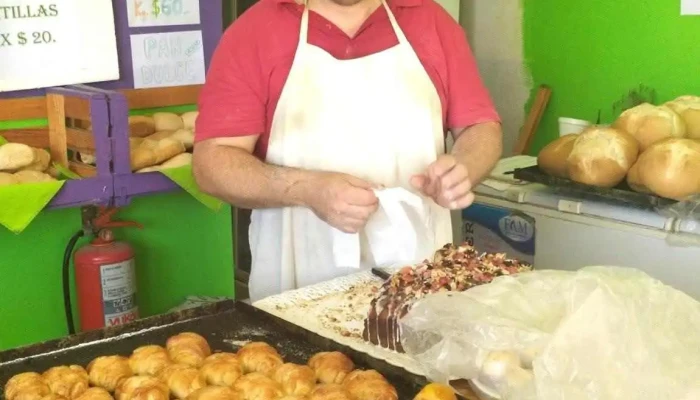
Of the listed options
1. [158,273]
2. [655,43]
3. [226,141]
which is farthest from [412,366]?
[655,43]

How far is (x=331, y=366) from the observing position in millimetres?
1127

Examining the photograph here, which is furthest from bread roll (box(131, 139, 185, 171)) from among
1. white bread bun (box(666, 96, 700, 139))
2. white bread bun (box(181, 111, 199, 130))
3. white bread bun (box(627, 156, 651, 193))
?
white bread bun (box(666, 96, 700, 139))

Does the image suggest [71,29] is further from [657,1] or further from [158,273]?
[657,1]

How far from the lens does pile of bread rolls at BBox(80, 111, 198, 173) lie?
6.47ft

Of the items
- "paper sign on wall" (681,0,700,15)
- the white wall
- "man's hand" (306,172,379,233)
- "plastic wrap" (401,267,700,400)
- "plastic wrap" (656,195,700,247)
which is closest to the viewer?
"plastic wrap" (401,267,700,400)

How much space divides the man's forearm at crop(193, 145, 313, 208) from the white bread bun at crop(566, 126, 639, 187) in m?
0.87

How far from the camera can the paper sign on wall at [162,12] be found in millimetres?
2146

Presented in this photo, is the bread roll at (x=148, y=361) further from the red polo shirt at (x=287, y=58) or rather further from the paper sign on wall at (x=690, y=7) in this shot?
the paper sign on wall at (x=690, y=7)

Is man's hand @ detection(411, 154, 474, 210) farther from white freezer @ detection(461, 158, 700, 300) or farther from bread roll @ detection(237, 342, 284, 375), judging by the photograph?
white freezer @ detection(461, 158, 700, 300)

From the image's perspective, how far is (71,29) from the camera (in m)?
2.05

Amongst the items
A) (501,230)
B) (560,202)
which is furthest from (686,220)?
(501,230)

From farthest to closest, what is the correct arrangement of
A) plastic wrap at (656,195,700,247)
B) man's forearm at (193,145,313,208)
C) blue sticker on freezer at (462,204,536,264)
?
blue sticker on freezer at (462,204,536,264), plastic wrap at (656,195,700,247), man's forearm at (193,145,313,208)

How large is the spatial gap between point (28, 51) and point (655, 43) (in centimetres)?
171

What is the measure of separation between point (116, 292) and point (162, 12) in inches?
28.5
